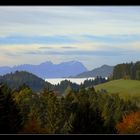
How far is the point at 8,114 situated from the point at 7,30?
38.3 feet

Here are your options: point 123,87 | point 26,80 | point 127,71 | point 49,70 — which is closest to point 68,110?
point 26,80

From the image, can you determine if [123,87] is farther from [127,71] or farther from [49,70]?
[49,70]

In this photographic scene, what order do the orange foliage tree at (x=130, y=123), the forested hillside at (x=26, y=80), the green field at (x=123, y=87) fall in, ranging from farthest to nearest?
the orange foliage tree at (x=130, y=123) < the green field at (x=123, y=87) < the forested hillside at (x=26, y=80)

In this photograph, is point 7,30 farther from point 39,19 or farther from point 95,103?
point 95,103

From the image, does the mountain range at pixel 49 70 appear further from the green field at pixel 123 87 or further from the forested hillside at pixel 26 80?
the green field at pixel 123 87

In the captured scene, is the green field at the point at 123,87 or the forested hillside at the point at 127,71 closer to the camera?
the green field at the point at 123,87

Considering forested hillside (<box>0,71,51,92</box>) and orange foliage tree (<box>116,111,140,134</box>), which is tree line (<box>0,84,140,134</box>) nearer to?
orange foliage tree (<box>116,111,140,134</box>)

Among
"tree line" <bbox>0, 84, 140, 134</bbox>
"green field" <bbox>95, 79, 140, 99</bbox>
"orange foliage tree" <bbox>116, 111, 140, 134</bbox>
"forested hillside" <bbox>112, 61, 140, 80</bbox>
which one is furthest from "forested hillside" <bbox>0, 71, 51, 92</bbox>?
"orange foliage tree" <bbox>116, 111, 140, 134</bbox>

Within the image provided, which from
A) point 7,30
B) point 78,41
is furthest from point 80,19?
point 7,30

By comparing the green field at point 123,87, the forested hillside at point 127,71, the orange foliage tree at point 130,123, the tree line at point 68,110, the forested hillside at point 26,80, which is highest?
the forested hillside at point 127,71

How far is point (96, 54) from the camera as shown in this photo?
43.5ft

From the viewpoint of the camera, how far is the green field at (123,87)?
1030 cm

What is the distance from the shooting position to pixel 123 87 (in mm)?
10672

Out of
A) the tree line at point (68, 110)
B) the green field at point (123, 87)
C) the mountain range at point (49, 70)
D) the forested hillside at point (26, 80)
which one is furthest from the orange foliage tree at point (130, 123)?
the mountain range at point (49, 70)
